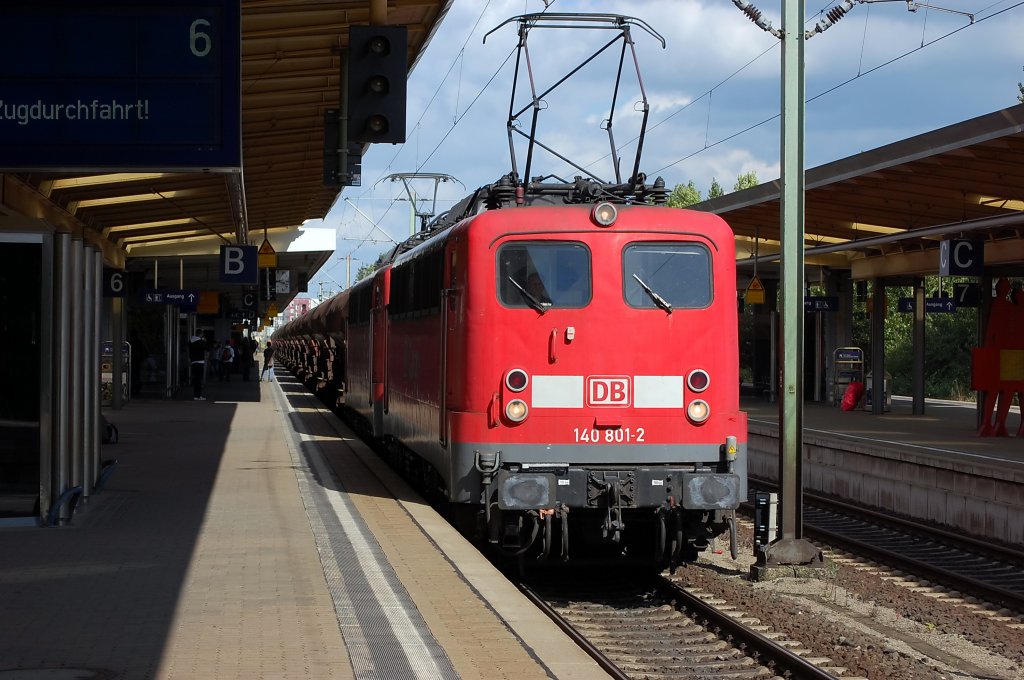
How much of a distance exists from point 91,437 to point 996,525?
9391mm

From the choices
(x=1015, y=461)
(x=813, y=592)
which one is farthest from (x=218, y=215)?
(x=813, y=592)

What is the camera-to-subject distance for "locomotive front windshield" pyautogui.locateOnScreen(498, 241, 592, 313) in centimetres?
1015

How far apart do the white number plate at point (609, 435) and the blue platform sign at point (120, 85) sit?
3.24 m

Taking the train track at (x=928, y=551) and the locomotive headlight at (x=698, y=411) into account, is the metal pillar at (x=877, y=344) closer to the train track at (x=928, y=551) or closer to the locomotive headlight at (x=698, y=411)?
the train track at (x=928, y=551)

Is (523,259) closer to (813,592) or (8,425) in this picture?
(813,592)

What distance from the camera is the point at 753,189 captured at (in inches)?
857

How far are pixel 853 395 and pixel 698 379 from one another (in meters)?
19.1

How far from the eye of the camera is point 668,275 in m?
10.3

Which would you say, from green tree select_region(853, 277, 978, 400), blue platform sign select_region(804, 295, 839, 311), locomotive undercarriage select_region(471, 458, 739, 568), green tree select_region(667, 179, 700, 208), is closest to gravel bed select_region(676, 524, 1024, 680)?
locomotive undercarriage select_region(471, 458, 739, 568)

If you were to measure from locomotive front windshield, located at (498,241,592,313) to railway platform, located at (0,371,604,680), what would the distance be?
2.02m

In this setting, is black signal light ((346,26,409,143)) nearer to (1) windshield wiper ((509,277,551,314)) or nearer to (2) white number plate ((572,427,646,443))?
(1) windshield wiper ((509,277,551,314))

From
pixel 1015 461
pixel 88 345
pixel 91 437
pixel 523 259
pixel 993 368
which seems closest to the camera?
pixel 523 259

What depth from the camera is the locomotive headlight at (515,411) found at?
984cm

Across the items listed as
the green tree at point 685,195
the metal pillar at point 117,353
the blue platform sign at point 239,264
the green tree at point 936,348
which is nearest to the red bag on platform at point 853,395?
the blue platform sign at point 239,264
